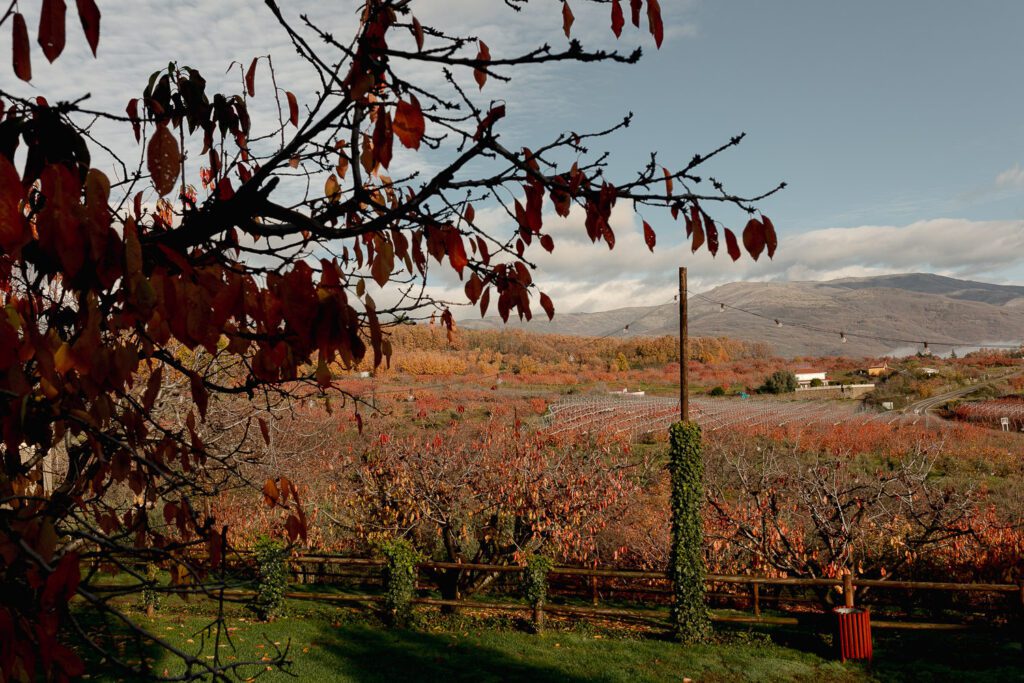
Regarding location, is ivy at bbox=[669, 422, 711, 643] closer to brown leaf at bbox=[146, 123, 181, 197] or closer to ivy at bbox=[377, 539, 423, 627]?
ivy at bbox=[377, 539, 423, 627]

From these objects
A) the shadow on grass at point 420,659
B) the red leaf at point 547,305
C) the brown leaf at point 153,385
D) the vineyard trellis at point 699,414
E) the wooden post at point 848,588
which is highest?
the red leaf at point 547,305

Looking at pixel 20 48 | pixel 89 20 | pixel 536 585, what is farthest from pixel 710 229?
pixel 536 585

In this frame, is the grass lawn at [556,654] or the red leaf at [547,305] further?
the grass lawn at [556,654]

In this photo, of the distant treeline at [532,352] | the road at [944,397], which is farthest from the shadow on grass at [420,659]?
the distant treeline at [532,352]

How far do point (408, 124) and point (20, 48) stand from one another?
97 cm

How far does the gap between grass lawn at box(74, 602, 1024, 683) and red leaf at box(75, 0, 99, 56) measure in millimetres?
9301

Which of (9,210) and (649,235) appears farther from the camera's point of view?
(649,235)

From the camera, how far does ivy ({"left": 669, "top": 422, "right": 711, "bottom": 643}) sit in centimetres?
1207

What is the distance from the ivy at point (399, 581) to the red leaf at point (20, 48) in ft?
39.6

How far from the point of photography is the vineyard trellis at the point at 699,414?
31750mm

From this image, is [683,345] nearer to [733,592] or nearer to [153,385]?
[733,592]

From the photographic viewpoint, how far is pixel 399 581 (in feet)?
42.5

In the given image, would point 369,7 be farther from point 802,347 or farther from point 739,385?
point 802,347

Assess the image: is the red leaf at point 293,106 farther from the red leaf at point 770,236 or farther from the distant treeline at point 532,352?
the distant treeline at point 532,352
